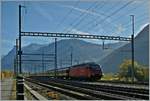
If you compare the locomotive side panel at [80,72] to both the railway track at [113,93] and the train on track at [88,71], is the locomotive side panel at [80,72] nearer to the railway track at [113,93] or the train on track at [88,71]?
the train on track at [88,71]

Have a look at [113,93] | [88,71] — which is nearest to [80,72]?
[88,71]

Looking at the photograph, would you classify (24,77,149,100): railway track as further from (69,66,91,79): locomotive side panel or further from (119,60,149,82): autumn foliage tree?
(119,60,149,82): autumn foliage tree

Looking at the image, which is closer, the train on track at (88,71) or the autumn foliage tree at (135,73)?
the train on track at (88,71)

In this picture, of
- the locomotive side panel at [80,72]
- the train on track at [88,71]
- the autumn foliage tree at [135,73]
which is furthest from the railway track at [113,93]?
the autumn foliage tree at [135,73]

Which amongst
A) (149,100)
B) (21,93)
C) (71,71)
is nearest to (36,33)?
(71,71)

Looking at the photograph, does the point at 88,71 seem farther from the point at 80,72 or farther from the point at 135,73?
the point at 135,73

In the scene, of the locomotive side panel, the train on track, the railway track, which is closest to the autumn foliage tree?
the locomotive side panel

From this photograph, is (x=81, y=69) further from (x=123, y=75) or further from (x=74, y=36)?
(x=123, y=75)

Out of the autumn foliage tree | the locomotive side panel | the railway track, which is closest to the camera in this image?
the railway track

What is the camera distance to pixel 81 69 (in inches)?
2133

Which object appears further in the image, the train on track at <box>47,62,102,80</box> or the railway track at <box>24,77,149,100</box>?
the train on track at <box>47,62,102,80</box>

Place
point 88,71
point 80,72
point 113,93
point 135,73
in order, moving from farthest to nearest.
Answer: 1. point 135,73
2. point 80,72
3. point 88,71
4. point 113,93

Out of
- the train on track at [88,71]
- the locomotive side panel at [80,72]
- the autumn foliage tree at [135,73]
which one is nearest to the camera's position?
the train on track at [88,71]

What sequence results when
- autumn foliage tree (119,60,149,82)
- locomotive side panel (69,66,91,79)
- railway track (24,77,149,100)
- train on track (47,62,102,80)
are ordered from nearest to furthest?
railway track (24,77,149,100) < train on track (47,62,102,80) < locomotive side panel (69,66,91,79) < autumn foliage tree (119,60,149,82)
